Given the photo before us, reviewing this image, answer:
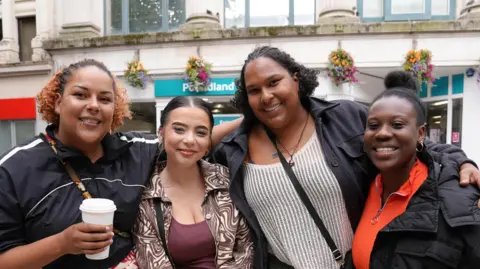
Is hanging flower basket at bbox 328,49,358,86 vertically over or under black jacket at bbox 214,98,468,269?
over

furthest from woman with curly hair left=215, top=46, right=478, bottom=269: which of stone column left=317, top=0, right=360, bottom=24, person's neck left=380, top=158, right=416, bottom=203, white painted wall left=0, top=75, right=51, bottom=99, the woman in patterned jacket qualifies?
white painted wall left=0, top=75, right=51, bottom=99

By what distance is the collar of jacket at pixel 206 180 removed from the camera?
2.27 metres

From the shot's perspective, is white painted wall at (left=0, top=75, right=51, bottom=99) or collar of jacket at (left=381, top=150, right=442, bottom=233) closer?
collar of jacket at (left=381, top=150, right=442, bottom=233)

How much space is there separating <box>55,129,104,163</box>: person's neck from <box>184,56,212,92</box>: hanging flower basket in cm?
816

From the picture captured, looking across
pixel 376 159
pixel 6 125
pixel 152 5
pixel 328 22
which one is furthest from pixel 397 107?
pixel 6 125

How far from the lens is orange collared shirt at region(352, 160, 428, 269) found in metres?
1.89

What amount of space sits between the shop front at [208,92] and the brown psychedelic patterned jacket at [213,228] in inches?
310

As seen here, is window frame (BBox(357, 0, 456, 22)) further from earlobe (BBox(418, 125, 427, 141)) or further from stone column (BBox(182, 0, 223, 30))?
earlobe (BBox(418, 125, 427, 141))

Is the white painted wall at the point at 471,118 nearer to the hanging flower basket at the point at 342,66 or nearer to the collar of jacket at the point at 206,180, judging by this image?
the hanging flower basket at the point at 342,66

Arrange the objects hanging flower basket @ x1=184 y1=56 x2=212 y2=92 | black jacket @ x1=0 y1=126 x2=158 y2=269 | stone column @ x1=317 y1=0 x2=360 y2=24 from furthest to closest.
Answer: hanging flower basket @ x1=184 y1=56 x2=212 y2=92 < stone column @ x1=317 y1=0 x2=360 y2=24 < black jacket @ x1=0 y1=126 x2=158 y2=269

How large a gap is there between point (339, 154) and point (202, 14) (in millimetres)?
9196

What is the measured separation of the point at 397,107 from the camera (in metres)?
1.90

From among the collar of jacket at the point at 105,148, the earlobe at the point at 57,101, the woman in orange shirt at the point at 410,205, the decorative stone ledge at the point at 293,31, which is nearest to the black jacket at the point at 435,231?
the woman in orange shirt at the point at 410,205

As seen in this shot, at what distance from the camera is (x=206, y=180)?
2.42m
